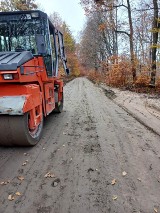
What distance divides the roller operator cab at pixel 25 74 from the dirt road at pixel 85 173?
0.46 meters

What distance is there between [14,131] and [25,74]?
1.13 m

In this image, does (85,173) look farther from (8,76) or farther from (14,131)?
(8,76)

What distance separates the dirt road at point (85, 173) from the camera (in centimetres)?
339

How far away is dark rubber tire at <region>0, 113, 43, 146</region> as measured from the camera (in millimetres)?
5121

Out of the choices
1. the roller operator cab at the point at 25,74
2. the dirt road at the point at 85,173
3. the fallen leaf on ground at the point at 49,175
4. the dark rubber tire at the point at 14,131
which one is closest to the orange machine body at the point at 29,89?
the roller operator cab at the point at 25,74

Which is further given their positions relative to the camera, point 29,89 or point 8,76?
point 29,89

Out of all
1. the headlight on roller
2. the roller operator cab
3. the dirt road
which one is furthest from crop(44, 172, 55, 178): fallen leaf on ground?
the headlight on roller

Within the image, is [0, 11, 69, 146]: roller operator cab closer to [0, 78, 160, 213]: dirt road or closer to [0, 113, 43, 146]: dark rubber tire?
[0, 113, 43, 146]: dark rubber tire

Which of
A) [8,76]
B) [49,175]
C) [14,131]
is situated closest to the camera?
[49,175]

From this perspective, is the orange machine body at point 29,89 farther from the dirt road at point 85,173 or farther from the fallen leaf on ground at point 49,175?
the fallen leaf on ground at point 49,175

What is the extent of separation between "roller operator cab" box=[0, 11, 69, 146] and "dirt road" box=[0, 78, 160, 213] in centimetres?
46

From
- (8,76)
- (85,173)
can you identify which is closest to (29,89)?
(8,76)

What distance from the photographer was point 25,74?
17.3 feet

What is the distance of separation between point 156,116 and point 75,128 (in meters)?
2.97
